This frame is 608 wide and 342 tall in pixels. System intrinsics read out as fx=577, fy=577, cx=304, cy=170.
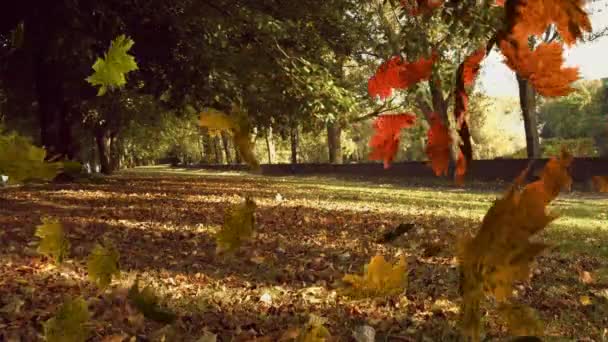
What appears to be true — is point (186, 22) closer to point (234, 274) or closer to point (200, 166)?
point (234, 274)

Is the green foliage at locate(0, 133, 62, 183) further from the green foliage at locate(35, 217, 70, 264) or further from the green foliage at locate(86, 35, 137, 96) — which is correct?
the green foliage at locate(35, 217, 70, 264)

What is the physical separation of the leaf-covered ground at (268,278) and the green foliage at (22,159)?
2410 millimetres

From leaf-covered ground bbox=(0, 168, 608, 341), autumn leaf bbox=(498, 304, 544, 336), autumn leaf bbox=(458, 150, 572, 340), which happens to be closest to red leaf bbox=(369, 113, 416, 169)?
autumn leaf bbox=(458, 150, 572, 340)

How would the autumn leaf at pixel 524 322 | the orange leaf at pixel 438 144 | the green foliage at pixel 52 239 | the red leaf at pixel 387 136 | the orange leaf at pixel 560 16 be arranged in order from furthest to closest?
the autumn leaf at pixel 524 322, the red leaf at pixel 387 136, the green foliage at pixel 52 239, the orange leaf at pixel 438 144, the orange leaf at pixel 560 16

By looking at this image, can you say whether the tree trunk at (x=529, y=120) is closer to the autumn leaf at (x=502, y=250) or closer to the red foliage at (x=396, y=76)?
the red foliage at (x=396, y=76)

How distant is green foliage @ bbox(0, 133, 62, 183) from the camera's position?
41.3 inches

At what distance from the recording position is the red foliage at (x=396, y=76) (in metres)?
2.08

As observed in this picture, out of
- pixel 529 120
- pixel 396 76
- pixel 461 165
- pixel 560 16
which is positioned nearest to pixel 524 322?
pixel 396 76

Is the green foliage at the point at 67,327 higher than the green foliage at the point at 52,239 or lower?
lower

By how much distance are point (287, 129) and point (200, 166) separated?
47888mm

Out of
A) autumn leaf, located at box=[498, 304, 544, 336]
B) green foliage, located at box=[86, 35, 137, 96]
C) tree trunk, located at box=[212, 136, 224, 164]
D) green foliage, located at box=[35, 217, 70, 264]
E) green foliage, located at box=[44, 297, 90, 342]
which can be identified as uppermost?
tree trunk, located at box=[212, 136, 224, 164]

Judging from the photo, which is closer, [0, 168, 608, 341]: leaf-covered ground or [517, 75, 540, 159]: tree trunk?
[0, 168, 608, 341]: leaf-covered ground

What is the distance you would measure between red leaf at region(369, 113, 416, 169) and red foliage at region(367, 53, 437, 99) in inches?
3.7

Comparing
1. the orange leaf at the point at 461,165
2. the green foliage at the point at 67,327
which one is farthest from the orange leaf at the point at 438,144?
the green foliage at the point at 67,327
